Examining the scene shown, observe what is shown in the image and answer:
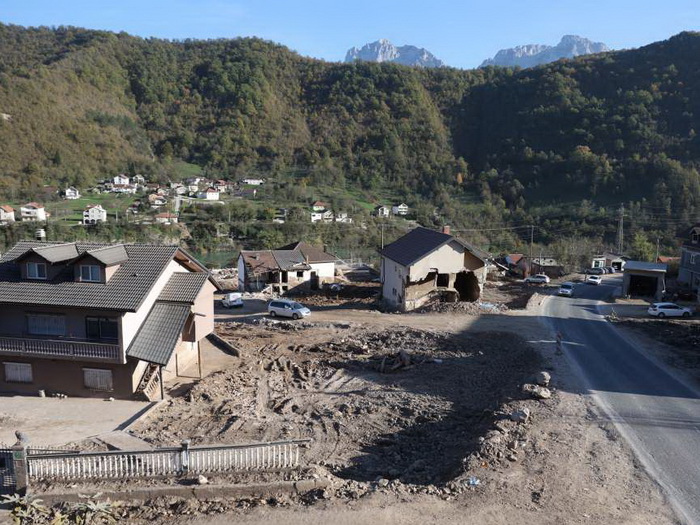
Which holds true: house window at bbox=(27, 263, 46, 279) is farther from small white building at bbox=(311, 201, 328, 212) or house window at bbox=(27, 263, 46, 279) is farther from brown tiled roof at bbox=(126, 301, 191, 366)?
small white building at bbox=(311, 201, 328, 212)

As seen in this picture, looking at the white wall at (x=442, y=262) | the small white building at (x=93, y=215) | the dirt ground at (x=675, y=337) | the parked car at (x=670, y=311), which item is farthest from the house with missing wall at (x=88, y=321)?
the small white building at (x=93, y=215)

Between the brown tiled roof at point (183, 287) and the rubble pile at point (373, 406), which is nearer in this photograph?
the rubble pile at point (373, 406)

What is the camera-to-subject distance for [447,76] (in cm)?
16088

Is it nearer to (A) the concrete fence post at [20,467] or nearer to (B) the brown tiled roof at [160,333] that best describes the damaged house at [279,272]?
(B) the brown tiled roof at [160,333]

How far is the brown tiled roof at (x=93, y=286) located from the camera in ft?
60.6

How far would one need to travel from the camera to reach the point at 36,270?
1975 cm

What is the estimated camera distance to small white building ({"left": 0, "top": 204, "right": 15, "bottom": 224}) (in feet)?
260

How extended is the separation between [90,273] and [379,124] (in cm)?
12960

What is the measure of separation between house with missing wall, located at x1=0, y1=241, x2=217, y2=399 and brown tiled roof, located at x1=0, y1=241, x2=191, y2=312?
3 cm

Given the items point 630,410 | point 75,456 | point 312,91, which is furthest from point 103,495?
point 312,91

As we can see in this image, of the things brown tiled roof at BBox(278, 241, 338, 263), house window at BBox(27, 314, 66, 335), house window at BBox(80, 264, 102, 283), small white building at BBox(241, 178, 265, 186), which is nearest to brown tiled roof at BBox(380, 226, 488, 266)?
brown tiled roof at BBox(278, 241, 338, 263)

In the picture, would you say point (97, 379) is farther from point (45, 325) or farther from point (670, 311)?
point (670, 311)

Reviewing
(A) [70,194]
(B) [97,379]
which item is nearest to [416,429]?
(B) [97,379]

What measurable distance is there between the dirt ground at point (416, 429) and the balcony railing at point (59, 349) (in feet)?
8.75
